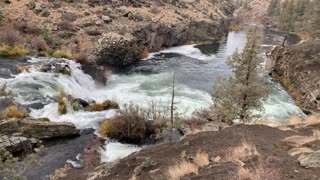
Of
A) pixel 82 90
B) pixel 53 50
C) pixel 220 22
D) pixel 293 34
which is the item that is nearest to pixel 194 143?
pixel 82 90

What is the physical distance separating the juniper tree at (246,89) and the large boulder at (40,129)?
11.6 m

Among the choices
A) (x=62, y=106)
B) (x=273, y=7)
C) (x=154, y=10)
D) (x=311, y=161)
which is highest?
(x=311, y=161)

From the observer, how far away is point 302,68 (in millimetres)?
46500

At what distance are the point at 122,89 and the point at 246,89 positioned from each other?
1702 cm

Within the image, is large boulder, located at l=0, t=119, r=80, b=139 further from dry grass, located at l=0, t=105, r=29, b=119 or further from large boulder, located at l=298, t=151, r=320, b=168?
large boulder, located at l=298, t=151, r=320, b=168

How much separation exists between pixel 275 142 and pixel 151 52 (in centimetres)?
5210

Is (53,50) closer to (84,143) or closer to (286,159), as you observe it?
(84,143)

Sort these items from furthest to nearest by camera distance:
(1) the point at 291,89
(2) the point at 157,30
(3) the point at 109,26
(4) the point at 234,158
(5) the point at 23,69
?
1. (2) the point at 157,30
2. (3) the point at 109,26
3. (1) the point at 291,89
4. (5) the point at 23,69
5. (4) the point at 234,158

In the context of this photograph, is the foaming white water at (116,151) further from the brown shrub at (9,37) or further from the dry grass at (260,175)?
the brown shrub at (9,37)

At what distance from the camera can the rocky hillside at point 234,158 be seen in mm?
8664

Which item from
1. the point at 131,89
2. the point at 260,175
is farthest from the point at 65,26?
the point at 260,175

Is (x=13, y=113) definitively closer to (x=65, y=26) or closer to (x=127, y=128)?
(x=127, y=128)

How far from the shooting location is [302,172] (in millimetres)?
8430

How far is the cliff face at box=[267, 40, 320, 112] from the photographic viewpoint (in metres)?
39.1
